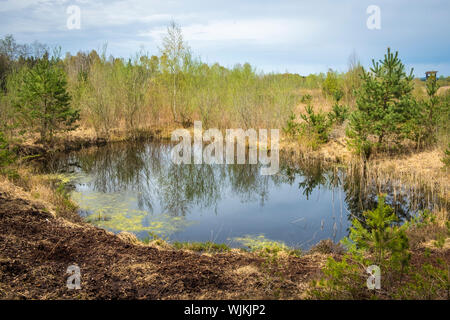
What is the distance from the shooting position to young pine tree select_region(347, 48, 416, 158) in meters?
10.4

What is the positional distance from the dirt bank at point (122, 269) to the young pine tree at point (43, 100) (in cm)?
772

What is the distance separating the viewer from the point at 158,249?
5348mm

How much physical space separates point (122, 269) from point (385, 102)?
9455 mm

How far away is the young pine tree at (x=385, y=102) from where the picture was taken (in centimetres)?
1036

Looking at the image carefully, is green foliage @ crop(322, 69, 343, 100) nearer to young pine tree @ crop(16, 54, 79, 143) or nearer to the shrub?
the shrub

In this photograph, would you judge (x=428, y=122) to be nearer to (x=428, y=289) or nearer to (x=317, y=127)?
(x=317, y=127)

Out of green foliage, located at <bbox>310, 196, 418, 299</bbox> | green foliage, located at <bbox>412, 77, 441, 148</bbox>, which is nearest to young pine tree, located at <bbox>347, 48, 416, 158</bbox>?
green foliage, located at <bbox>412, 77, 441, 148</bbox>

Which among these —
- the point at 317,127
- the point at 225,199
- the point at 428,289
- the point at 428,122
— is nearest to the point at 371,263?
the point at 428,289

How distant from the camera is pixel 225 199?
8.84 m

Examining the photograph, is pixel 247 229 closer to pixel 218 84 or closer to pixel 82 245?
pixel 82 245

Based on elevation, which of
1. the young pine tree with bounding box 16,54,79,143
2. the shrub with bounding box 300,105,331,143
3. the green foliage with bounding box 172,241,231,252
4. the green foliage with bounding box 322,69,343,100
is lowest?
the green foliage with bounding box 172,241,231,252

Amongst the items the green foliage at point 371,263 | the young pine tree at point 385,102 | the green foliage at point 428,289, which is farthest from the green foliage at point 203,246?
the young pine tree at point 385,102

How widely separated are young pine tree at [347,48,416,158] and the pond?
167 cm
